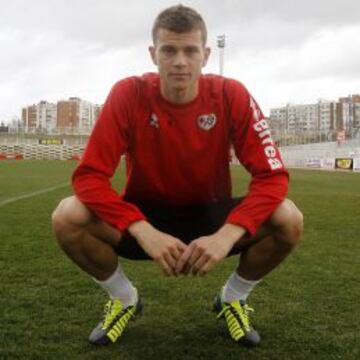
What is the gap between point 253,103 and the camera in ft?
10.7

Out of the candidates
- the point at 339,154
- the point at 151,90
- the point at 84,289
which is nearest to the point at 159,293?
the point at 84,289

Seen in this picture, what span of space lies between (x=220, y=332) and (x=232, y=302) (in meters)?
0.18

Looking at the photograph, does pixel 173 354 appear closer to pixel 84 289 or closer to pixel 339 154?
pixel 84 289

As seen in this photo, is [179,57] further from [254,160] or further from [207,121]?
[254,160]

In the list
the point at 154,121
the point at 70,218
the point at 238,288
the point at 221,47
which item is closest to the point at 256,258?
the point at 238,288

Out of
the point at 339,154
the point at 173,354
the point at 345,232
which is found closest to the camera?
the point at 173,354

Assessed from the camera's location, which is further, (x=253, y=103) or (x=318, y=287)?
(x=318, y=287)

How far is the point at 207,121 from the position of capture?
3.25m

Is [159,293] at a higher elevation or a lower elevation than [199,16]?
A: lower

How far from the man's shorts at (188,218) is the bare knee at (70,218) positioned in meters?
0.38

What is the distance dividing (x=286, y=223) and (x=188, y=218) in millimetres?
584

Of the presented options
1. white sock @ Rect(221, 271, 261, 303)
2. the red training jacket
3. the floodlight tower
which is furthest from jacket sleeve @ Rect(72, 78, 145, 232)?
the floodlight tower

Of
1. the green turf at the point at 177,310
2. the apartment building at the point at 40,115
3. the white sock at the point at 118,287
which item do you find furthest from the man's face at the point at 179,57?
the apartment building at the point at 40,115

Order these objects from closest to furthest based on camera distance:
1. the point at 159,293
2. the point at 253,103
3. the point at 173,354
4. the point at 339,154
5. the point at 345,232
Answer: the point at 173,354
the point at 253,103
the point at 159,293
the point at 345,232
the point at 339,154
